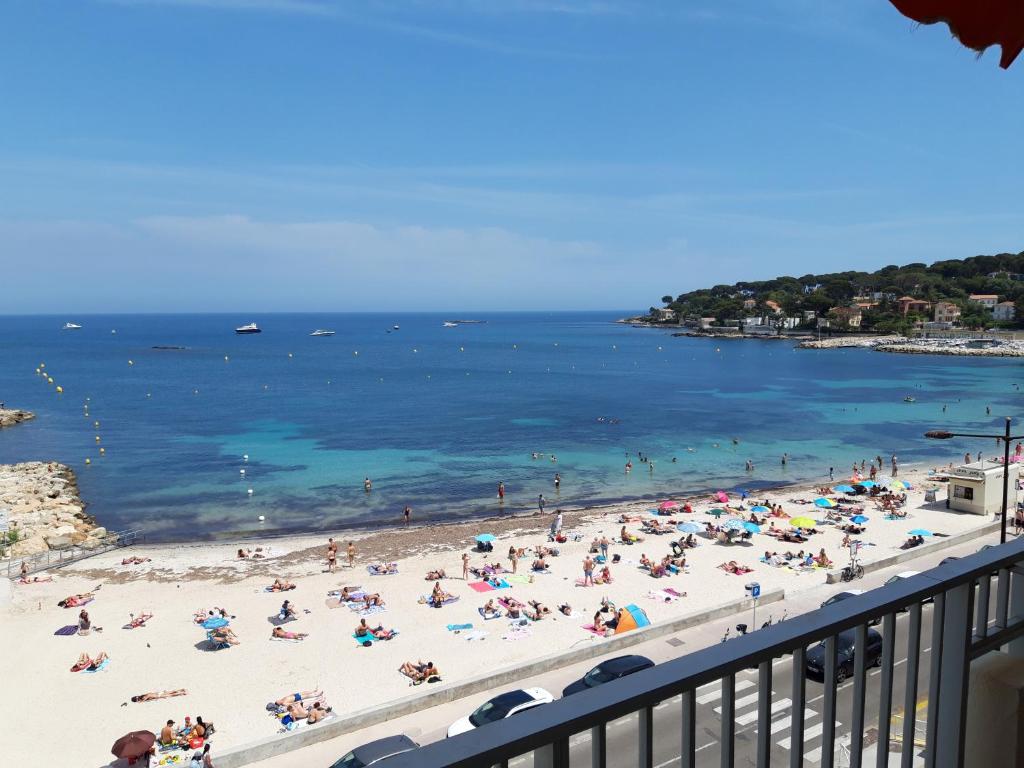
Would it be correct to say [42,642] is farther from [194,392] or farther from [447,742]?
[194,392]

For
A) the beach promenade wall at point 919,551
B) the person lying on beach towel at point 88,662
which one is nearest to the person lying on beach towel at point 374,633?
the person lying on beach towel at point 88,662

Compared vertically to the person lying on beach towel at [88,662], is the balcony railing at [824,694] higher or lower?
higher

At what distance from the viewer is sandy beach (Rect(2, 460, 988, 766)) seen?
14.5m

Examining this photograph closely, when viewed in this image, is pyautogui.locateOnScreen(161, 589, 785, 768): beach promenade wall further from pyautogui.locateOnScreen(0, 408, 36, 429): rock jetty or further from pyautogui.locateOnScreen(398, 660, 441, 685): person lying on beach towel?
pyautogui.locateOnScreen(0, 408, 36, 429): rock jetty

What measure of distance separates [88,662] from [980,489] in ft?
95.6

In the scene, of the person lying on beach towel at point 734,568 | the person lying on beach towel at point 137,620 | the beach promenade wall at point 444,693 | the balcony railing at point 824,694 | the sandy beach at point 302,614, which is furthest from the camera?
the person lying on beach towel at point 734,568

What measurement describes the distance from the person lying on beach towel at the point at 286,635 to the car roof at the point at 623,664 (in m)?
8.37

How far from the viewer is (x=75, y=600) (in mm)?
20359

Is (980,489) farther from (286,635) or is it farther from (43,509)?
(43,509)

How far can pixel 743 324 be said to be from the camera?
162 metres

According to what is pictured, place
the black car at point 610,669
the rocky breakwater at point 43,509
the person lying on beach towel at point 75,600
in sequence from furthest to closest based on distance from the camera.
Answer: the rocky breakwater at point 43,509 < the person lying on beach towel at point 75,600 < the black car at point 610,669

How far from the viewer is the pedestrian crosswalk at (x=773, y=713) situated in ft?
5.90

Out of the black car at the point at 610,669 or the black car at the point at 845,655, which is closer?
the black car at the point at 845,655

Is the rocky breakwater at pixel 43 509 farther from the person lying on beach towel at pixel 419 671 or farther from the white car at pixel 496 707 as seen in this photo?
the white car at pixel 496 707
